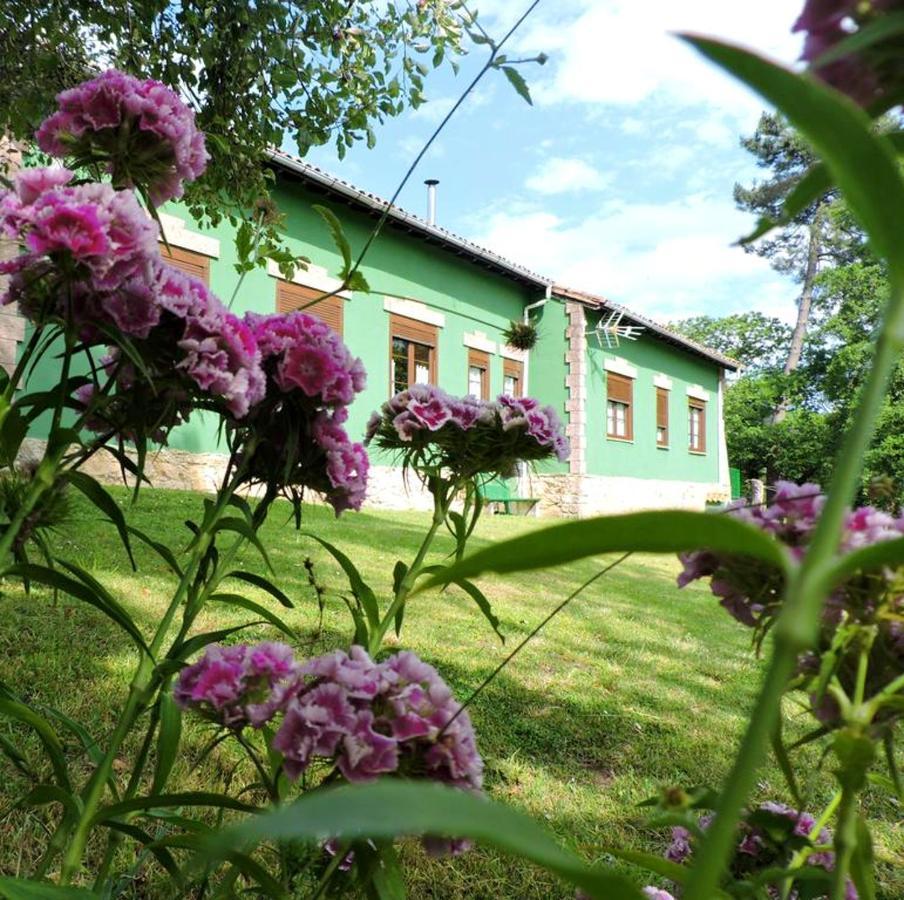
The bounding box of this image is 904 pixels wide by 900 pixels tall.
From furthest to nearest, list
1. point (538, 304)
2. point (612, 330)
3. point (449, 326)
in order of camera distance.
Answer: point (612, 330) < point (538, 304) < point (449, 326)

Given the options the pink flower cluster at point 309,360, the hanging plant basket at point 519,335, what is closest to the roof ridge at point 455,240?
the hanging plant basket at point 519,335

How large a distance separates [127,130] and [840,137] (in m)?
0.93

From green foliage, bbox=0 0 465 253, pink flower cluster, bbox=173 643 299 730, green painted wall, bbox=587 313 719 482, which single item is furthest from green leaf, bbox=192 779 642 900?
green painted wall, bbox=587 313 719 482

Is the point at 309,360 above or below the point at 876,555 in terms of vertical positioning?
above

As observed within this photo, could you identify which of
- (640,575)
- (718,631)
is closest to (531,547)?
(718,631)

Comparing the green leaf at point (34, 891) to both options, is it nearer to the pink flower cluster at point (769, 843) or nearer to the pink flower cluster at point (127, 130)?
the pink flower cluster at point (769, 843)

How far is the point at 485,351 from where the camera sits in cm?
1130

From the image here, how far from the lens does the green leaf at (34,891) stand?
622mm

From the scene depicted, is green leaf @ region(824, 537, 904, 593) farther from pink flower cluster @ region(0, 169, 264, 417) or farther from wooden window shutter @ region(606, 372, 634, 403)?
wooden window shutter @ region(606, 372, 634, 403)

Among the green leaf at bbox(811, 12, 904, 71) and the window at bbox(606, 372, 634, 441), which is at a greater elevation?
the window at bbox(606, 372, 634, 441)

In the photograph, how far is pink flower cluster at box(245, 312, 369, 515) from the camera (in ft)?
2.93

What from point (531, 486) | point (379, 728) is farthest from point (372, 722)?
point (531, 486)

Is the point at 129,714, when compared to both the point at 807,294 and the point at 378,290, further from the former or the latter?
the point at 807,294

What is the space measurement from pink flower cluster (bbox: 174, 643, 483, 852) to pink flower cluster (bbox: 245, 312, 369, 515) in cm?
30
